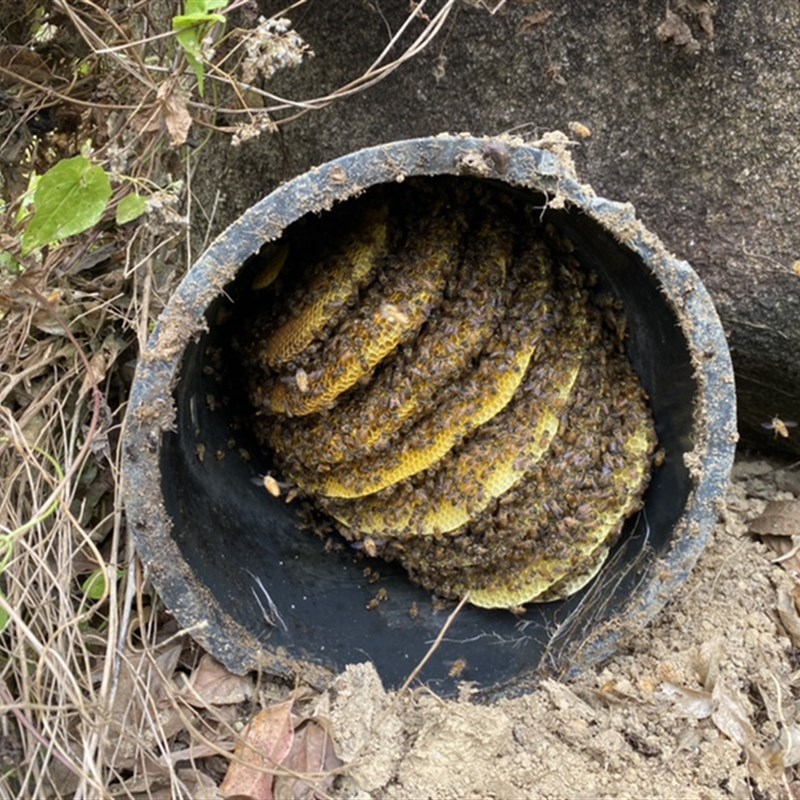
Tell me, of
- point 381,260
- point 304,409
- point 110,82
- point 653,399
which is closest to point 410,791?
point 304,409

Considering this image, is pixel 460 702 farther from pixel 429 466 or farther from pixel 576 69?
pixel 576 69

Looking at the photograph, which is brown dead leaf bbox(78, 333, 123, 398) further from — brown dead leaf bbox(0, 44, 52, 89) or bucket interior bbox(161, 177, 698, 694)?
brown dead leaf bbox(0, 44, 52, 89)

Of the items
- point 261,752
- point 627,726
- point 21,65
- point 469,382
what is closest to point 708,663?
point 627,726

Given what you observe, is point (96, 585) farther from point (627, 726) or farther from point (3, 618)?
point (627, 726)

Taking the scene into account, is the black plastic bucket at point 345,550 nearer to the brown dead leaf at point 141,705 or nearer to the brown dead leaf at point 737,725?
the brown dead leaf at point 141,705

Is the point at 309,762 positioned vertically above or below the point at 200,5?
below

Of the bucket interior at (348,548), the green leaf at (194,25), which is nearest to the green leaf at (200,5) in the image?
the green leaf at (194,25)

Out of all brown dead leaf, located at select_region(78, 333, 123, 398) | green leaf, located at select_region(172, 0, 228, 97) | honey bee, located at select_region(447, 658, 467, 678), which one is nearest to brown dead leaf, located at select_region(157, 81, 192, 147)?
green leaf, located at select_region(172, 0, 228, 97)
